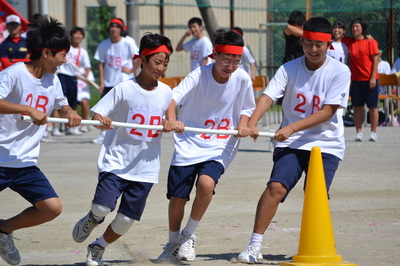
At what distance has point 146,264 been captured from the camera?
5.81 meters

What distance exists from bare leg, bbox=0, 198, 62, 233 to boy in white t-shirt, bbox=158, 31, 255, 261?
85 cm

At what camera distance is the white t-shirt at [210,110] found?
20.2 feet

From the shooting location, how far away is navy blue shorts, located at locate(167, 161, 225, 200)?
19.7ft

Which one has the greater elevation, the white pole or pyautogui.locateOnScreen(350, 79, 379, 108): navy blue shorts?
the white pole

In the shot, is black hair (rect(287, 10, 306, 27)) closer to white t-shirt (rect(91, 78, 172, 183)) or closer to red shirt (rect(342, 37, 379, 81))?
red shirt (rect(342, 37, 379, 81))

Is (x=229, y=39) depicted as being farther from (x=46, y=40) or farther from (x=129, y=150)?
(x=46, y=40)

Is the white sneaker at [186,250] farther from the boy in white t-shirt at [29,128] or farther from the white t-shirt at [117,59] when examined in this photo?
the white t-shirt at [117,59]

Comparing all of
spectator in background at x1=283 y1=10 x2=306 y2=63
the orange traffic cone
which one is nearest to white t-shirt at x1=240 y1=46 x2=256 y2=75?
spectator in background at x1=283 y1=10 x2=306 y2=63

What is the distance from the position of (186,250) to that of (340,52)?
7732 mm

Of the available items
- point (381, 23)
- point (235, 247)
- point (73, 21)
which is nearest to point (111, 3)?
point (73, 21)

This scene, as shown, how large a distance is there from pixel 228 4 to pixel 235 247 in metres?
13.5

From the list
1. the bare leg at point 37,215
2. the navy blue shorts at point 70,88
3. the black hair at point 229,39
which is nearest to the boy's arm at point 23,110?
the bare leg at point 37,215

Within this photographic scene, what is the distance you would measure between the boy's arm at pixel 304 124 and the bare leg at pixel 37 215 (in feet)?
5.29

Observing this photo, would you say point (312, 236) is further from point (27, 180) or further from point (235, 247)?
point (27, 180)
